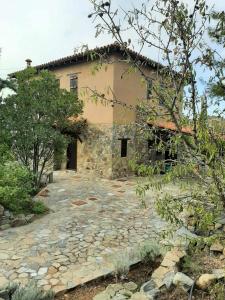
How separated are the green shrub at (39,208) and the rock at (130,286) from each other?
561cm

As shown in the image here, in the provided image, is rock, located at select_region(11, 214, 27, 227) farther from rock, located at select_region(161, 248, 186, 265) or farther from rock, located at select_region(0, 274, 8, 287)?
rock, located at select_region(161, 248, 186, 265)

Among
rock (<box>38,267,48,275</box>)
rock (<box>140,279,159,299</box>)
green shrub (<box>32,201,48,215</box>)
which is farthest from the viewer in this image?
green shrub (<box>32,201,48,215</box>)

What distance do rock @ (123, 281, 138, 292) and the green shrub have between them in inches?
221

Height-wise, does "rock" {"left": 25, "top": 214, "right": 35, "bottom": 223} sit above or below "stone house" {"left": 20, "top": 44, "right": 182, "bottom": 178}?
below

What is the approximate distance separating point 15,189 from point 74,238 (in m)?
2.98

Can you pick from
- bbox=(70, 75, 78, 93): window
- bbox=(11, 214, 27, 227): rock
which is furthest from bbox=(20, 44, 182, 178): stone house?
bbox=(11, 214, 27, 227): rock

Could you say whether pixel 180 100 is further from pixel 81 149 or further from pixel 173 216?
pixel 81 149

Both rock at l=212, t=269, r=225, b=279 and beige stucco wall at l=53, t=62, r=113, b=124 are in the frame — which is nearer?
rock at l=212, t=269, r=225, b=279

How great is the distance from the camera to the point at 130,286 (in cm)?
598

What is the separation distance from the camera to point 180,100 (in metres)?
3.05

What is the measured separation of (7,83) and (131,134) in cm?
761

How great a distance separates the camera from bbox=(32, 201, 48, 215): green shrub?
35.9 ft

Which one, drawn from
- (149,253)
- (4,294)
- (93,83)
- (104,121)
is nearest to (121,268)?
(149,253)

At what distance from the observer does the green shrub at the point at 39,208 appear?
10945mm
